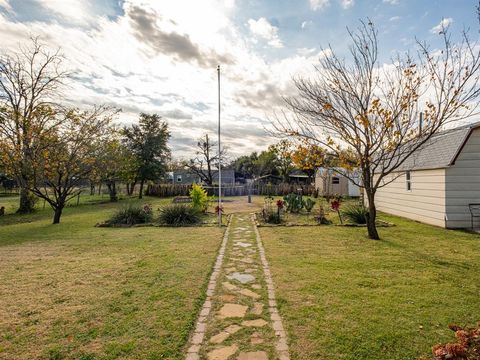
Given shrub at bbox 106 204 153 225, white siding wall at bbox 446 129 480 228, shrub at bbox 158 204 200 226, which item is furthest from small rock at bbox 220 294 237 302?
white siding wall at bbox 446 129 480 228

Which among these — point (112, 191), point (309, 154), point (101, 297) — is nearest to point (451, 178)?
point (309, 154)

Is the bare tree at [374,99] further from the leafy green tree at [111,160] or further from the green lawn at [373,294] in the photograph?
the leafy green tree at [111,160]

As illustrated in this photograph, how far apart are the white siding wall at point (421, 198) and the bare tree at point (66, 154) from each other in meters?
12.5

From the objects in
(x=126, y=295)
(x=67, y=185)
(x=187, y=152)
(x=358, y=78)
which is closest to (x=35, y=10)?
(x=67, y=185)

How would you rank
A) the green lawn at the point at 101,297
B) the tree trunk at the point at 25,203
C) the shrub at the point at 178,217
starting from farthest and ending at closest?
the tree trunk at the point at 25,203 → the shrub at the point at 178,217 → the green lawn at the point at 101,297

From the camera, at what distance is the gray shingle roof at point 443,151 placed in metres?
9.16

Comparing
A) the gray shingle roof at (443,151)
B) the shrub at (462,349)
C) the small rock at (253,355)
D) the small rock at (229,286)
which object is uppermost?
the gray shingle roof at (443,151)

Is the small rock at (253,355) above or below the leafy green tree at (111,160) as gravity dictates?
below

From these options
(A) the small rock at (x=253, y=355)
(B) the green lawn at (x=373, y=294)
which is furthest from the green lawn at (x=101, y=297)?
(B) the green lawn at (x=373, y=294)

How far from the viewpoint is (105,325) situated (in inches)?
118

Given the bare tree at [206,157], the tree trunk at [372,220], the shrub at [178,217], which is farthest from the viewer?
the bare tree at [206,157]

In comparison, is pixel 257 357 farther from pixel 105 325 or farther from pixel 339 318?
pixel 105 325

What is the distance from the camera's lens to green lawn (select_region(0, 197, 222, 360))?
2.62 metres

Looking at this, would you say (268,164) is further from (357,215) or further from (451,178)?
(451,178)
